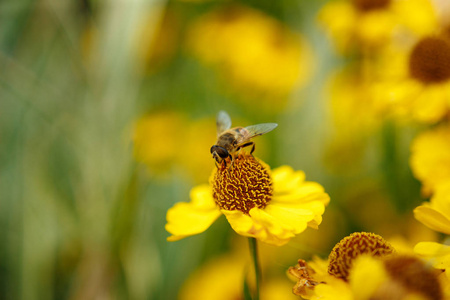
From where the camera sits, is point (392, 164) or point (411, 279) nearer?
point (411, 279)

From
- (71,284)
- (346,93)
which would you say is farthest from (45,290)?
(346,93)

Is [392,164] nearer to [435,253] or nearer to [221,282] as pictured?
[221,282]

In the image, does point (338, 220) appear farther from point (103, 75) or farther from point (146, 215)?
point (103, 75)

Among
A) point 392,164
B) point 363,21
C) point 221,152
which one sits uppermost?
point 363,21

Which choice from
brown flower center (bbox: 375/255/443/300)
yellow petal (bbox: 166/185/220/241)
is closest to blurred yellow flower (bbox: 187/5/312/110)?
yellow petal (bbox: 166/185/220/241)

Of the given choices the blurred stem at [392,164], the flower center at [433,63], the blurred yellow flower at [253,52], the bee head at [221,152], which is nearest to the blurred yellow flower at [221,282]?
the blurred stem at [392,164]

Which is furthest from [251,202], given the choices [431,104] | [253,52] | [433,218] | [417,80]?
[253,52]
